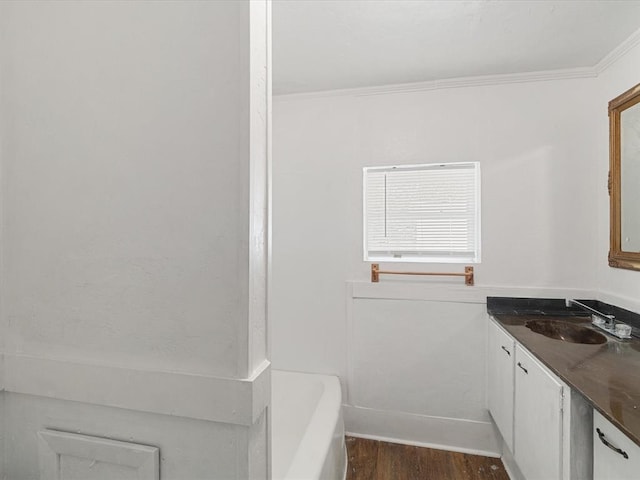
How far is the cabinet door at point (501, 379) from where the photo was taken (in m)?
1.80

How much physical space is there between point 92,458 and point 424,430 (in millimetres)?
2079

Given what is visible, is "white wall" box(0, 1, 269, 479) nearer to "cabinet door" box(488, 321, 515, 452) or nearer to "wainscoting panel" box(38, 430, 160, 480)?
"wainscoting panel" box(38, 430, 160, 480)

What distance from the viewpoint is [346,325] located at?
7.95ft

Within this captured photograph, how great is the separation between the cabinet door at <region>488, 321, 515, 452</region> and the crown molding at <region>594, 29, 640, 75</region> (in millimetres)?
1692

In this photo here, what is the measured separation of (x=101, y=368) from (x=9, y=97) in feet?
2.47

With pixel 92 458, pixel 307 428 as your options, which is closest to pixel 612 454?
pixel 307 428

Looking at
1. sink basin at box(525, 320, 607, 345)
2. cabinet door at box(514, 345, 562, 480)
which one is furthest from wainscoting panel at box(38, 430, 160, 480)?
sink basin at box(525, 320, 607, 345)

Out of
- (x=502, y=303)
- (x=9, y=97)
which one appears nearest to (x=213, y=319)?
(x=9, y=97)

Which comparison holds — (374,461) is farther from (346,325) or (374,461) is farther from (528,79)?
(528,79)

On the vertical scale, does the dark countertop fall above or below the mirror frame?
below

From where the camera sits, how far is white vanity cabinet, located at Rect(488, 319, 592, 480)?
1.23m

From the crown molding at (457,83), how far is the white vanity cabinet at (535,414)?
5.19 ft

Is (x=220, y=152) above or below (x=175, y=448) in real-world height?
above

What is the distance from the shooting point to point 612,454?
1.05 m
